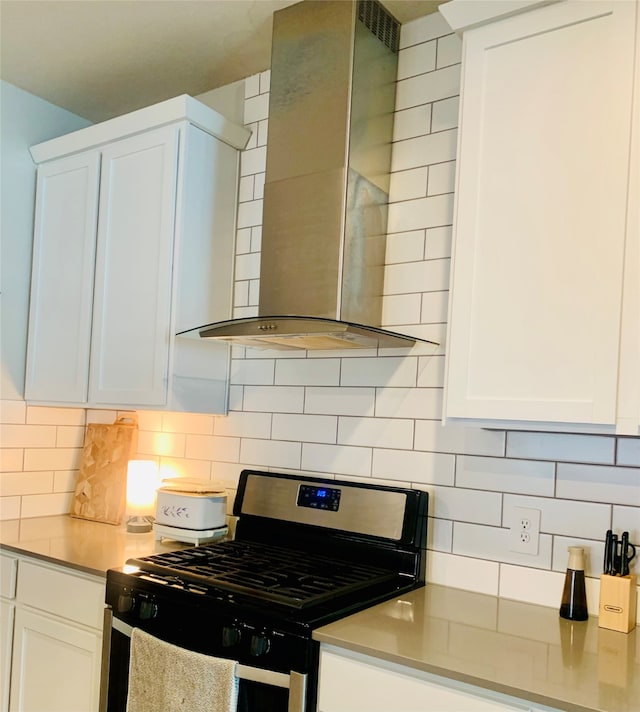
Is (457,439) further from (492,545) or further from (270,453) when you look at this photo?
(270,453)

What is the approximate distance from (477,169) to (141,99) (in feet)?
5.76

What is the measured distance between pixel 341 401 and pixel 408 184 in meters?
0.73

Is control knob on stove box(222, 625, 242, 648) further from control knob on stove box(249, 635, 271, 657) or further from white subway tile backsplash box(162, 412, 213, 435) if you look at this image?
white subway tile backsplash box(162, 412, 213, 435)

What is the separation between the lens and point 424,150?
2145 mm

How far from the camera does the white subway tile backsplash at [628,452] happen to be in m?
1.70

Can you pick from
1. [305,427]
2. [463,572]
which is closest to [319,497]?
[305,427]

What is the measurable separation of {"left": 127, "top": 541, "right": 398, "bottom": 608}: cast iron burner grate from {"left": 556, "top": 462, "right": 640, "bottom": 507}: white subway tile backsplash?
55 centimetres

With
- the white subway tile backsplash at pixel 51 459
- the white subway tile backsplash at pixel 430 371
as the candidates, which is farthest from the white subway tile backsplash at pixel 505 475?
the white subway tile backsplash at pixel 51 459

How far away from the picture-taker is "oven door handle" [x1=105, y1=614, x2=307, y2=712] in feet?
4.92

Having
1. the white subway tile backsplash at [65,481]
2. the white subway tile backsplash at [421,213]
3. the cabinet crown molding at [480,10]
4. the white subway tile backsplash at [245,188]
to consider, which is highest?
the cabinet crown molding at [480,10]

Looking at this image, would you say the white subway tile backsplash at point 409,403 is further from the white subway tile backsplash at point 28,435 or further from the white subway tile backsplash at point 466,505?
the white subway tile backsplash at point 28,435

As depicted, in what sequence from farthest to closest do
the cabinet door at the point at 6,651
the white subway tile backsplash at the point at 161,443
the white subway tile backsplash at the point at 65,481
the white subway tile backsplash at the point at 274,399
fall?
the white subway tile backsplash at the point at 65,481, the white subway tile backsplash at the point at 161,443, the white subway tile backsplash at the point at 274,399, the cabinet door at the point at 6,651

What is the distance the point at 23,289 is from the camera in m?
2.82

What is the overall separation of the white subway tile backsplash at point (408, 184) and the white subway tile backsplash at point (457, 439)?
2.35ft
